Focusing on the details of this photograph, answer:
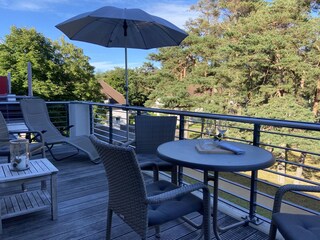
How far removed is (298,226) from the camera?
1.27 m

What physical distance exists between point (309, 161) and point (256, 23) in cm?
790

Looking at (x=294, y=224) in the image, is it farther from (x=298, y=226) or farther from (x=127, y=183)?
(x=127, y=183)

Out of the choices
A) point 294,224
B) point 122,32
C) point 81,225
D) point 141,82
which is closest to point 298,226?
point 294,224

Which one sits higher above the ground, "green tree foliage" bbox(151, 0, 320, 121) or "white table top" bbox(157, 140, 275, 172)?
→ "green tree foliage" bbox(151, 0, 320, 121)

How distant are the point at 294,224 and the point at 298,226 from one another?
0.02 metres

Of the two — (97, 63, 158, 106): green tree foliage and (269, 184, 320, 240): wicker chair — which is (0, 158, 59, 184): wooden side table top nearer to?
(269, 184, 320, 240): wicker chair

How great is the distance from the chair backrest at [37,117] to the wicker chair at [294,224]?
3672 mm

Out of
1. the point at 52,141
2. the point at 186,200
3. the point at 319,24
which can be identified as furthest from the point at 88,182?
the point at 319,24

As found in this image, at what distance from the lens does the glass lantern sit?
222cm

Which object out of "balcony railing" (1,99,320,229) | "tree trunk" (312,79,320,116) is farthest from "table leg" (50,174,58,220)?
"tree trunk" (312,79,320,116)

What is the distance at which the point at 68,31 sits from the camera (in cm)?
328

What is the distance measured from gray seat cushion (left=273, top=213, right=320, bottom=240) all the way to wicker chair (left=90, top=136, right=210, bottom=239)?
413 mm

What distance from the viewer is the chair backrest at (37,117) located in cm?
418

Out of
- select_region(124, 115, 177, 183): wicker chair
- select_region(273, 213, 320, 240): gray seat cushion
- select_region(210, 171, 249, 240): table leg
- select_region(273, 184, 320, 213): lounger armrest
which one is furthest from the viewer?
select_region(124, 115, 177, 183): wicker chair
